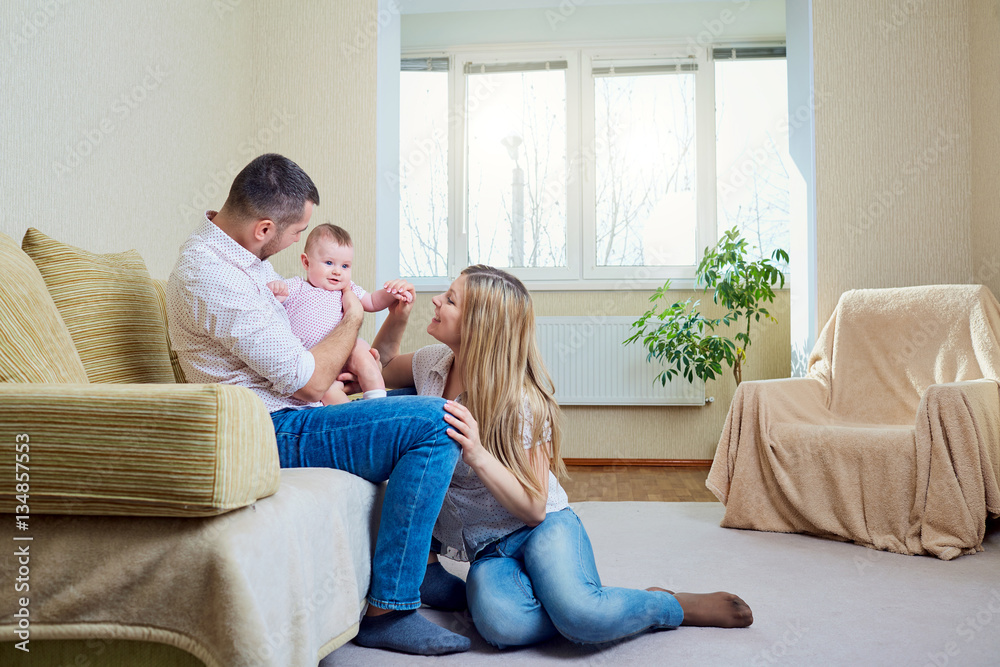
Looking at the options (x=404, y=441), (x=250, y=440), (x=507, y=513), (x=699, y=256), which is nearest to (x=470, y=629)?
(x=507, y=513)

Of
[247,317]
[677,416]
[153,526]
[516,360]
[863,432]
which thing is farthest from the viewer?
[677,416]

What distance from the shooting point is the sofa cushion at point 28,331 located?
3.60 ft

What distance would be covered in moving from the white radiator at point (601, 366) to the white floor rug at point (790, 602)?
1387 mm

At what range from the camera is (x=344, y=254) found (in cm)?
183

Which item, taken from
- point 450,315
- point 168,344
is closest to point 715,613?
point 450,315

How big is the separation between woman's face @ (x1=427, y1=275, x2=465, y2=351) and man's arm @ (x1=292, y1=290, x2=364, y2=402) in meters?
0.18

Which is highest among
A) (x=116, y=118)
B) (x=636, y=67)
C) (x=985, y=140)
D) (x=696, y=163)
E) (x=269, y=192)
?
(x=636, y=67)

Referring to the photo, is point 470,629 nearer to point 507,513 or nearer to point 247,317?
point 507,513

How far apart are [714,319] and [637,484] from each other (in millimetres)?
1064

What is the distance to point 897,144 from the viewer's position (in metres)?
3.00

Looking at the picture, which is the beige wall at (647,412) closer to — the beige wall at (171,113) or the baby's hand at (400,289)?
the beige wall at (171,113)

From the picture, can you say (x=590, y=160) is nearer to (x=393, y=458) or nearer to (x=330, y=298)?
(x=330, y=298)

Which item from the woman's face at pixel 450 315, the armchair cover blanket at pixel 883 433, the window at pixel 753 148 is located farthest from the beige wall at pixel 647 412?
the woman's face at pixel 450 315

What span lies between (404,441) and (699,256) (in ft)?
10.3
